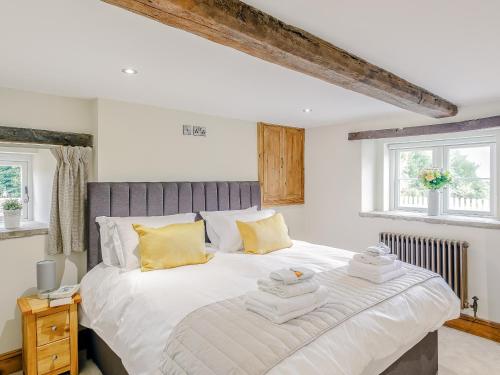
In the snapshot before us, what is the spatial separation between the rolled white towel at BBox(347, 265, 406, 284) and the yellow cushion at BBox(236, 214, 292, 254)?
2.92 ft

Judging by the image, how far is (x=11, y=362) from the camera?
99.0 inches

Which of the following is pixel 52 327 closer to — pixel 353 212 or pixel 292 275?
pixel 292 275

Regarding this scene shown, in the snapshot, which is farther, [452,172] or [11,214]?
[452,172]

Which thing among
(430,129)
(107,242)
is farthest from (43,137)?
(430,129)

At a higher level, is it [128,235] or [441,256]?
[128,235]

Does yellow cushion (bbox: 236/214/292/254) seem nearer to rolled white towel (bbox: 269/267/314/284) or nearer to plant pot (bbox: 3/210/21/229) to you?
rolled white towel (bbox: 269/267/314/284)

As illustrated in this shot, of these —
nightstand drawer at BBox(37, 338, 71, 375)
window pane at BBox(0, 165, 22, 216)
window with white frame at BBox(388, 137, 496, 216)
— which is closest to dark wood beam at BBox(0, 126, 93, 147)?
window pane at BBox(0, 165, 22, 216)

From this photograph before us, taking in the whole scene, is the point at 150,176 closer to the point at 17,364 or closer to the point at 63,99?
the point at 63,99

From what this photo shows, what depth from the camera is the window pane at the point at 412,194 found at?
12.9ft

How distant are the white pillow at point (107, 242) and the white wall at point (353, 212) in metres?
2.88

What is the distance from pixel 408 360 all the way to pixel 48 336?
244cm

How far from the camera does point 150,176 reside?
317 centimetres

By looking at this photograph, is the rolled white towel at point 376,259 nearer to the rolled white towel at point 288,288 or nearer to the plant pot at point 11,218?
the rolled white towel at point 288,288

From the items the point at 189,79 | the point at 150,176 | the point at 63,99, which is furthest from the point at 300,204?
the point at 63,99
